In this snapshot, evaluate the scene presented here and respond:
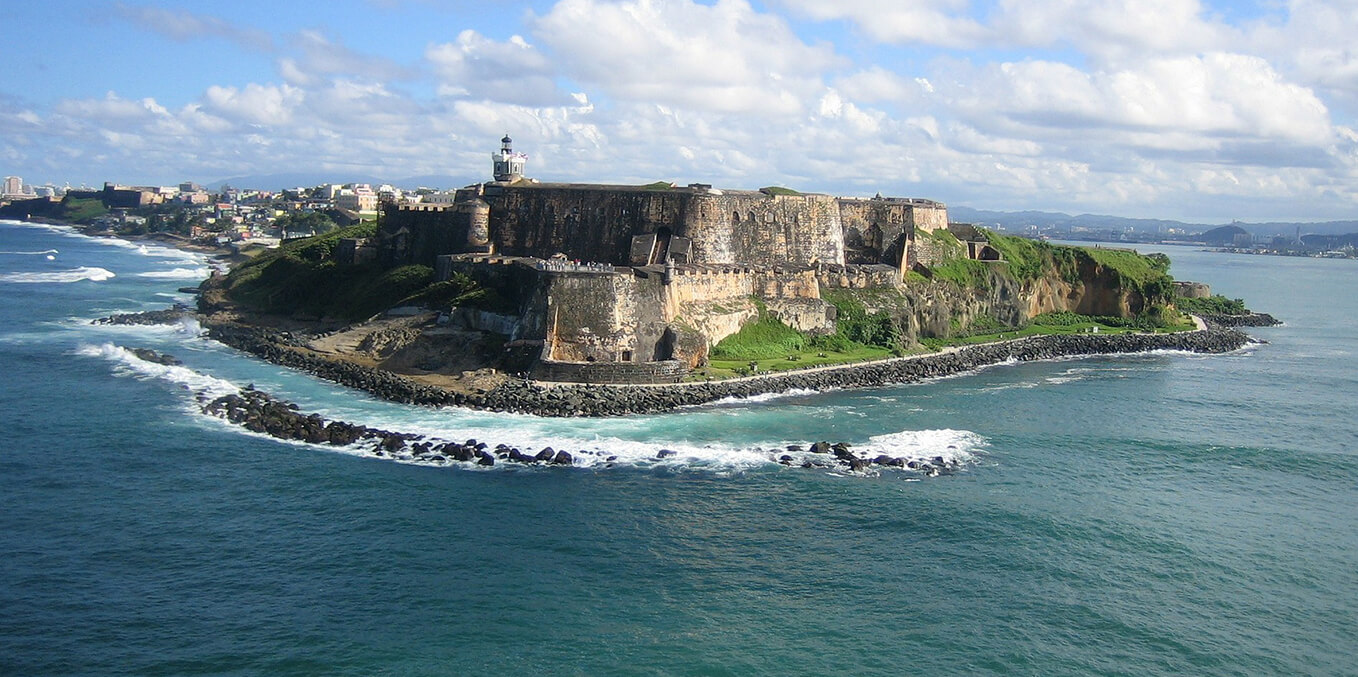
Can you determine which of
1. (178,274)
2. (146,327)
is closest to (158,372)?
(146,327)

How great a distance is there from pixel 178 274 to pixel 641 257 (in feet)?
180

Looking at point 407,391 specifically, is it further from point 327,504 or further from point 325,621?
point 325,621

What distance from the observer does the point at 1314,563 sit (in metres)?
26.0

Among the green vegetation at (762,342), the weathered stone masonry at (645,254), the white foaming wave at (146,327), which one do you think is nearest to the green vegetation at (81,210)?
the white foaming wave at (146,327)

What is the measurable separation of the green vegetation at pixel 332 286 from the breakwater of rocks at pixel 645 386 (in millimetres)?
4036

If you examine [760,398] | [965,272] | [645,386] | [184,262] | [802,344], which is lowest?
[760,398]

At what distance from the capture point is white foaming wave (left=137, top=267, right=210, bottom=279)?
85.0 metres

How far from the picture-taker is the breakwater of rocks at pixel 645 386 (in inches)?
1513

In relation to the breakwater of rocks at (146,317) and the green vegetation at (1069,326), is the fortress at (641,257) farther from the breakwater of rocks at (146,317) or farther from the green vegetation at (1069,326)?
the breakwater of rocks at (146,317)

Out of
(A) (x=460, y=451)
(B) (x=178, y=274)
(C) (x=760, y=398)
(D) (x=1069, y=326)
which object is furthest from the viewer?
(B) (x=178, y=274)

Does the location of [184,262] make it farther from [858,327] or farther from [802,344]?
[858,327]

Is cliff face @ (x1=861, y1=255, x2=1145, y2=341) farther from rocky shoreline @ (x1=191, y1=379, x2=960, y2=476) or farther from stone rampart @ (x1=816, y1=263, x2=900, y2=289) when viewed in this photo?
rocky shoreline @ (x1=191, y1=379, x2=960, y2=476)

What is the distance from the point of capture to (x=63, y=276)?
81375mm

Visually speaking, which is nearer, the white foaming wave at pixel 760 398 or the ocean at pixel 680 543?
the ocean at pixel 680 543
